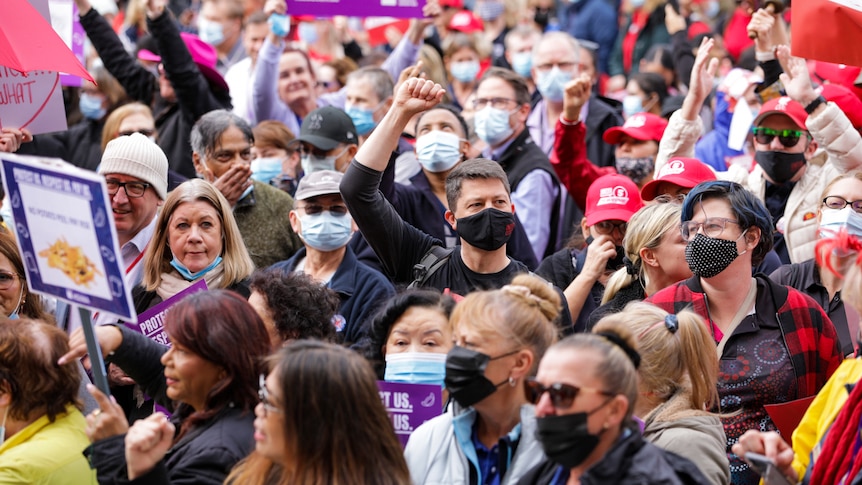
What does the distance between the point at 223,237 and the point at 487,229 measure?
139 cm

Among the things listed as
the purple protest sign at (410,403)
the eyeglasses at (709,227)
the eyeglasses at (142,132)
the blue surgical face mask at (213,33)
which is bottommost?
the purple protest sign at (410,403)

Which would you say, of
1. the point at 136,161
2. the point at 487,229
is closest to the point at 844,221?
the point at 487,229

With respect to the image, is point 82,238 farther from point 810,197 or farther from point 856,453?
point 810,197

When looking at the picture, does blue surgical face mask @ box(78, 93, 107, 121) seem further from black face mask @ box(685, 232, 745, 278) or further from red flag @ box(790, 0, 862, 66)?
black face mask @ box(685, 232, 745, 278)

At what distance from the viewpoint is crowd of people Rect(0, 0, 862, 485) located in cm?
364

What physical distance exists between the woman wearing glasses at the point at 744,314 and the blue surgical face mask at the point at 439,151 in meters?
2.13

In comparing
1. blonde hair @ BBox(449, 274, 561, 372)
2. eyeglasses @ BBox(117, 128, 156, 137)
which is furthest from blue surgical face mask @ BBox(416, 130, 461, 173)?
blonde hair @ BBox(449, 274, 561, 372)

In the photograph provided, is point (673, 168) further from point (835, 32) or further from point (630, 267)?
point (835, 32)

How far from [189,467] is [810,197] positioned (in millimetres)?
4143

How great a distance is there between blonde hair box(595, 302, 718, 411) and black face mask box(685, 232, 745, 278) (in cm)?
Answer: 61

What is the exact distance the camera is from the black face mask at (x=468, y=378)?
382cm

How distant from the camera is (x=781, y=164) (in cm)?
669

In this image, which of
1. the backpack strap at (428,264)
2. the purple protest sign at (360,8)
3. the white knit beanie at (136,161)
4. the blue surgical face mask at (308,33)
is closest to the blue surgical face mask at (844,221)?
the backpack strap at (428,264)

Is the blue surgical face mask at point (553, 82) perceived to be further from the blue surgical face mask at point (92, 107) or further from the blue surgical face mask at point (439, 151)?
the blue surgical face mask at point (92, 107)
